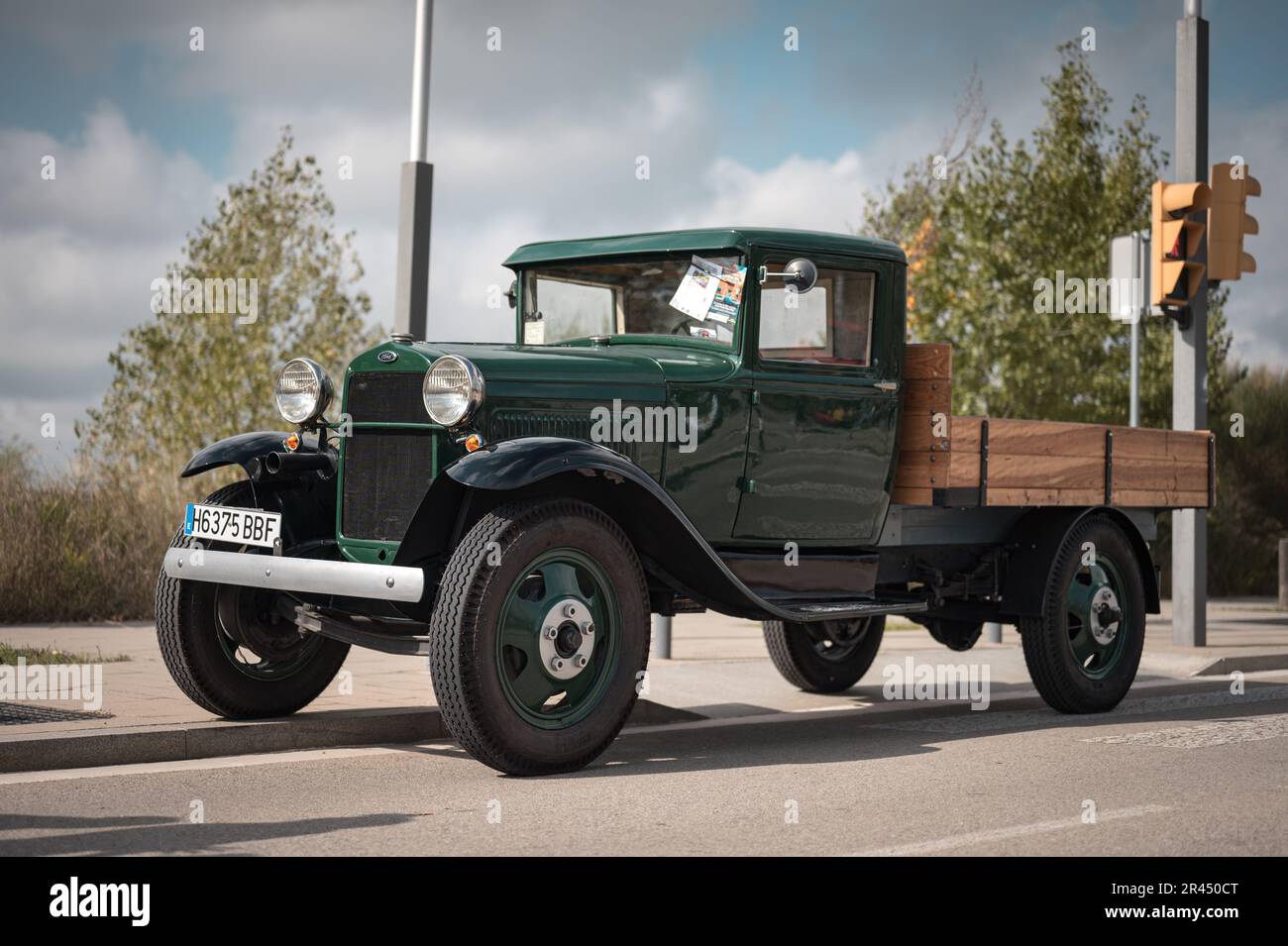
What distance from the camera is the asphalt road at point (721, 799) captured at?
16.3ft

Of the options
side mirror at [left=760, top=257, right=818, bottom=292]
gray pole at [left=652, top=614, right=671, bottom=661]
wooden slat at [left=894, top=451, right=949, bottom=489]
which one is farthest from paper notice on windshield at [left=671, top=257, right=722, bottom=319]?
gray pole at [left=652, top=614, right=671, bottom=661]

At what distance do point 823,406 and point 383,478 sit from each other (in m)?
2.32

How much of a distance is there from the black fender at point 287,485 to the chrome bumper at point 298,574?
0.52m

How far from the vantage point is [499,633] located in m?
6.12

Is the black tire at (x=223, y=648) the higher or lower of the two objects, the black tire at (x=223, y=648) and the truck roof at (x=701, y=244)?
the lower

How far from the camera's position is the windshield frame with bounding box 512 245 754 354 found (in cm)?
756

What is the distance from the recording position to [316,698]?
7.84 meters

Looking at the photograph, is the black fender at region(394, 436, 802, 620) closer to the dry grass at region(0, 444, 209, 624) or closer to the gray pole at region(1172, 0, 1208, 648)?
the gray pole at region(1172, 0, 1208, 648)

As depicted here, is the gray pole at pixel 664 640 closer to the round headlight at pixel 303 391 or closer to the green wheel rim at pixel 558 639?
the round headlight at pixel 303 391

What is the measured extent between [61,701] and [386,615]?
177 centimetres

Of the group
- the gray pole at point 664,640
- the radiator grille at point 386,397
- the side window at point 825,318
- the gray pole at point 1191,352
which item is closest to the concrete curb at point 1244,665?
the gray pole at point 1191,352
